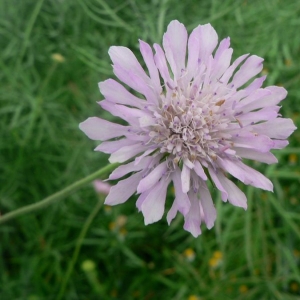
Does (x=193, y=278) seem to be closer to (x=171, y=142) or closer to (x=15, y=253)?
(x=15, y=253)

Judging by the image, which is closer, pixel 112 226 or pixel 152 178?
pixel 152 178

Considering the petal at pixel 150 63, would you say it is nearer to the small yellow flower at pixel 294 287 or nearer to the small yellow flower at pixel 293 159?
the small yellow flower at pixel 293 159

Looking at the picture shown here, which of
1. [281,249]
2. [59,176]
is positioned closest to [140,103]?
[59,176]

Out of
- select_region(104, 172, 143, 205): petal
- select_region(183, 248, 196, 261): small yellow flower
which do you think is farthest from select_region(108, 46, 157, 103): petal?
select_region(183, 248, 196, 261): small yellow flower

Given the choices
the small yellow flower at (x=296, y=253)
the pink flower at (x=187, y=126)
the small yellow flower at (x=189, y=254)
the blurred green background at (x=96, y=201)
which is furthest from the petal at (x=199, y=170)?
the small yellow flower at (x=296, y=253)

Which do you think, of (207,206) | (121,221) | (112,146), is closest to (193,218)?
(207,206)

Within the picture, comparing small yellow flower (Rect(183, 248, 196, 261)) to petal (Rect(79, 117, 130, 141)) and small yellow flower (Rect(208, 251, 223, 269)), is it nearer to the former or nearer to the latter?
small yellow flower (Rect(208, 251, 223, 269))

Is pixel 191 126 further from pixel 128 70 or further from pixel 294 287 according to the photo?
pixel 294 287
